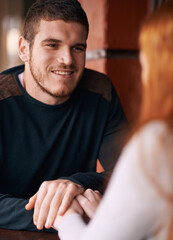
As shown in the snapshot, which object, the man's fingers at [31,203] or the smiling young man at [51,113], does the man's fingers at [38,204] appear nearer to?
the man's fingers at [31,203]

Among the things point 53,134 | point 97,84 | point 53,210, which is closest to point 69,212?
point 53,210

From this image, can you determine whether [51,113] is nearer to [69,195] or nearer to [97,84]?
[97,84]

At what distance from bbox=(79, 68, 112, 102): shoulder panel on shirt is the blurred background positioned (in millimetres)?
335

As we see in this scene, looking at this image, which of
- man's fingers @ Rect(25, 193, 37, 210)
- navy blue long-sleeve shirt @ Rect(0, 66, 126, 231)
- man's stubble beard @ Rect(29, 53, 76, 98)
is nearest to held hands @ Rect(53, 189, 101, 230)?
man's fingers @ Rect(25, 193, 37, 210)

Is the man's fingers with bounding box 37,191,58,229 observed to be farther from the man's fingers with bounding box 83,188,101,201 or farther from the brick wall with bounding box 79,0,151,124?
the brick wall with bounding box 79,0,151,124

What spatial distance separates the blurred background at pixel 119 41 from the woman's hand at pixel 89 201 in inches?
46.2

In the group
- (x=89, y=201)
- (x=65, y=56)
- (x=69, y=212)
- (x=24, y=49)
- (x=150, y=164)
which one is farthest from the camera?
(x=24, y=49)

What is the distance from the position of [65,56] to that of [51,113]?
28 centimetres

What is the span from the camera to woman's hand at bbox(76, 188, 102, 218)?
3.73 feet

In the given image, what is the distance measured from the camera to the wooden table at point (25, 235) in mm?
1139

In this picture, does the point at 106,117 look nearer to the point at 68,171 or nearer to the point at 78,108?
the point at 78,108

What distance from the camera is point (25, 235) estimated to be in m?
1.17

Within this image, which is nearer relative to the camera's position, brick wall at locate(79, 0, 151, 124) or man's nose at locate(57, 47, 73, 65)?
man's nose at locate(57, 47, 73, 65)

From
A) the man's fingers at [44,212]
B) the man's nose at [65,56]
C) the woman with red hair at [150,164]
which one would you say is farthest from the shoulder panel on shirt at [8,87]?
the woman with red hair at [150,164]
